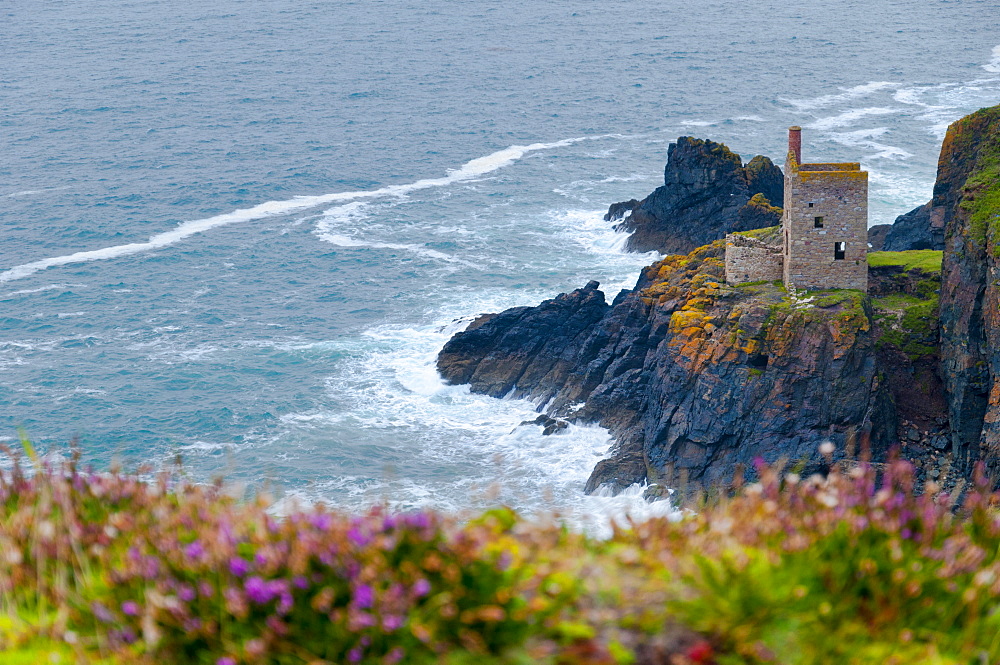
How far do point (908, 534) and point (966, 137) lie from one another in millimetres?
44960

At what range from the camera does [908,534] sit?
8328 millimetres

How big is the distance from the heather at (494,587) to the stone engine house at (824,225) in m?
33.5

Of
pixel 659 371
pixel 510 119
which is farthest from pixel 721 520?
pixel 510 119

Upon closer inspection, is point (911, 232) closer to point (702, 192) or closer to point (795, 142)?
point (702, 192)

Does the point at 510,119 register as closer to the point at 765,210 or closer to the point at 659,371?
the point at 765,210

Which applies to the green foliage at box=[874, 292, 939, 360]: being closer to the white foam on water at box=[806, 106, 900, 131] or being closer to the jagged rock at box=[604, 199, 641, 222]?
the jagged rock at box=[604, 199, 641, 222]

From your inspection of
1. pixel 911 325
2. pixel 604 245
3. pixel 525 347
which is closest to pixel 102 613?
pixel 911 325

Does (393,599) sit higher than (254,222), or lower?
higher

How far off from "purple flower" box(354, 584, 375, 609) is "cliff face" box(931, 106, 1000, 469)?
32.4 metres

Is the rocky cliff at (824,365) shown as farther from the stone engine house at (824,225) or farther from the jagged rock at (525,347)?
the jagged rock at (525,347)

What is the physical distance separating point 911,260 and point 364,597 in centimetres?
4611

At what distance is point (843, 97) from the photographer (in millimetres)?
134875

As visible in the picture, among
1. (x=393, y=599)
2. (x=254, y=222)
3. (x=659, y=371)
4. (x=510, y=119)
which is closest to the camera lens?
(x=393, y=599)

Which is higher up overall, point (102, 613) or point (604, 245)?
point (102, 613)
